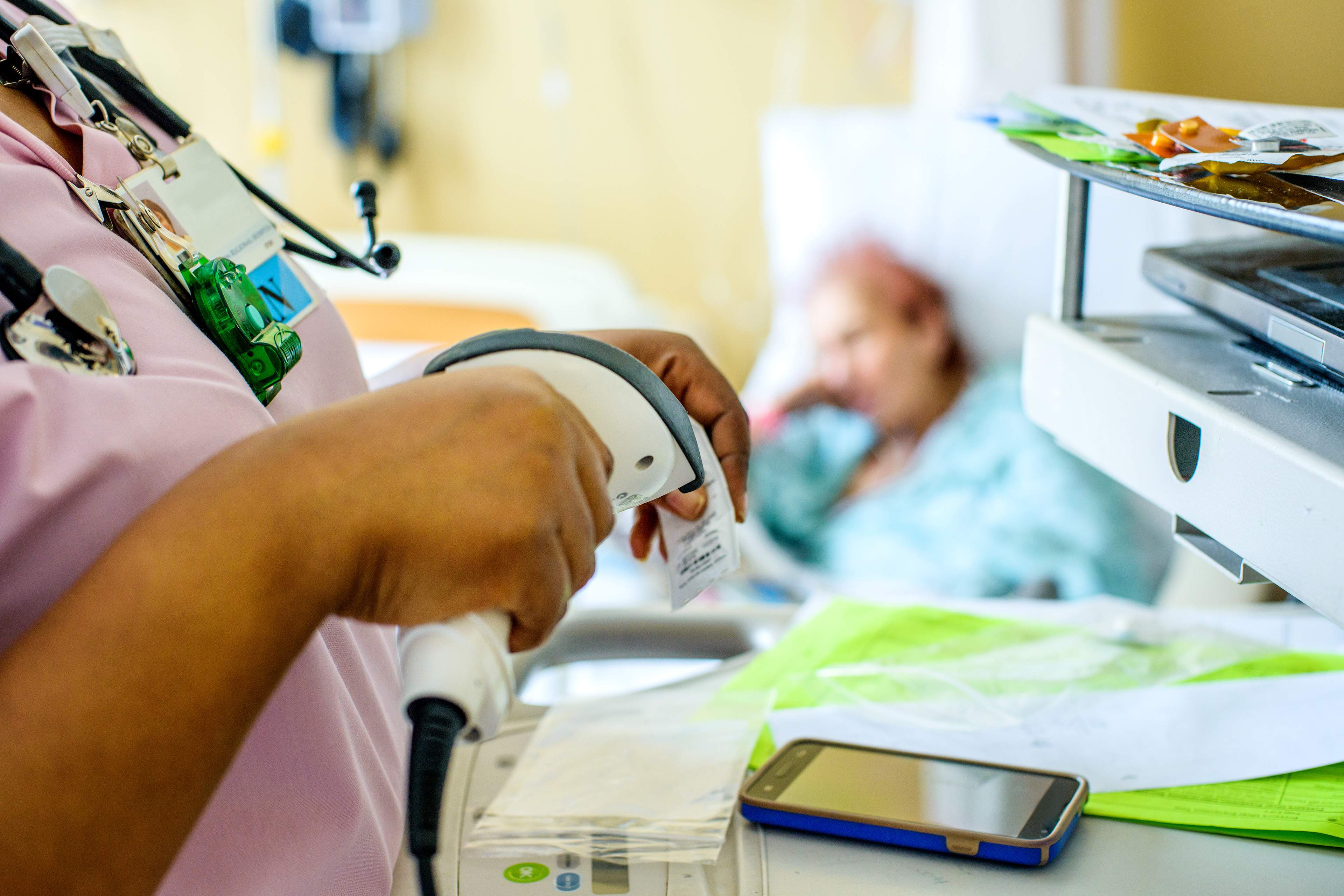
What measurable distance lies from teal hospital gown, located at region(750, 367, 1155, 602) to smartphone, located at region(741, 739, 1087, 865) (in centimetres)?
100

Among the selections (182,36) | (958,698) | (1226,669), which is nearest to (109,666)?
(958,698)

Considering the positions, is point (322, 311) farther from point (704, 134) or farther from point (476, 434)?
point (704, 134)

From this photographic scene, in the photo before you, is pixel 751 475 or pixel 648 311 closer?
pixel 751 475

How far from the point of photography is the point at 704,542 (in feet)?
1.85

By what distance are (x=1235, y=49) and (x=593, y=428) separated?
1.50m

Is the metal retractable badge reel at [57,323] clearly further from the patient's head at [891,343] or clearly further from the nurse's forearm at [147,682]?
the patient's head at [891,343]

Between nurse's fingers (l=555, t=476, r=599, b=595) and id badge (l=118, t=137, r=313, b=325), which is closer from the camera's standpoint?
nurse's fingers (l=555, t=476, r=599, b=595)

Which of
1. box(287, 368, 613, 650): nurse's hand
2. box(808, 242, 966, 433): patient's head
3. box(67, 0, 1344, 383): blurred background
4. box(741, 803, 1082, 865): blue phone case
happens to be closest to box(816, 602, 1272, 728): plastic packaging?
box(741, 803, 1082, 865): blue phone case

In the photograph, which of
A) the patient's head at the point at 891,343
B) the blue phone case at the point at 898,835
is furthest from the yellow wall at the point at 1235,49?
the blue phone case at the point at 898,835

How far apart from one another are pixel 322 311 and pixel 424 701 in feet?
1.15

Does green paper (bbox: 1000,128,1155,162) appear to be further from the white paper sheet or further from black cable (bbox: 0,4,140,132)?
black cable (bbox: 0,4,140,132)

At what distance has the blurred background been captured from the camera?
2570 mm

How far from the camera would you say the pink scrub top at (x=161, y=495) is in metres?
0.36

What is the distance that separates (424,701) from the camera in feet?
1.11
